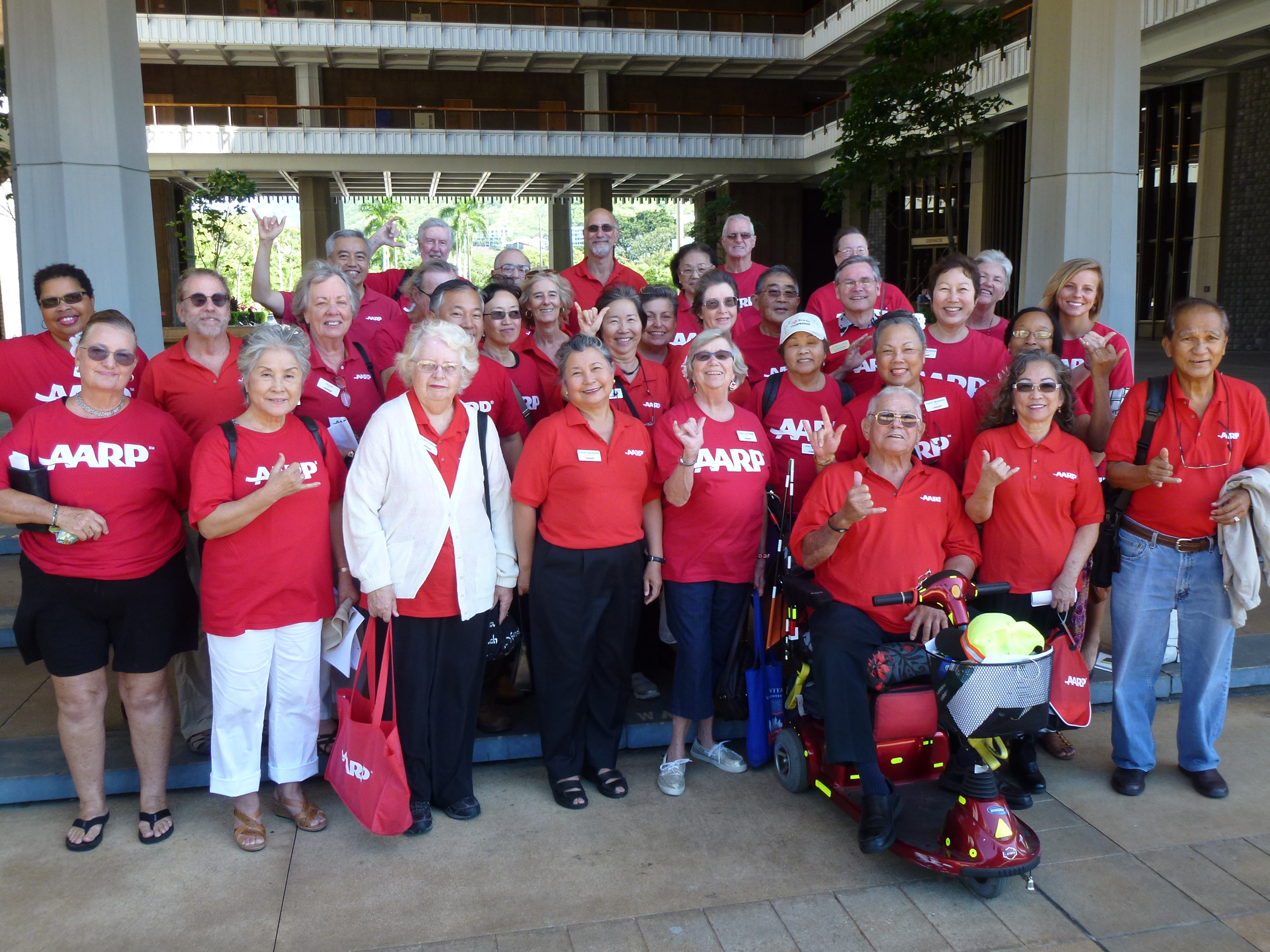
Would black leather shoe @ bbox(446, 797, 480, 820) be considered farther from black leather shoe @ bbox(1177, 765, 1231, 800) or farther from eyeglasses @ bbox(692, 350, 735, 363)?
black leather shoe @ bbox(1177, 765, 1231, 800)

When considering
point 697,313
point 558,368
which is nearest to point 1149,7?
point 697,313

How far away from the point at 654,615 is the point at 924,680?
1.47 metres

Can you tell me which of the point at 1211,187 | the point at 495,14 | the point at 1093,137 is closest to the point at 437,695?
the point at 1093,137

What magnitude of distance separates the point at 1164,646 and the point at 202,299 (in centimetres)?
396

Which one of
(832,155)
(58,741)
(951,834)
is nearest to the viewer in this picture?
(951,834)

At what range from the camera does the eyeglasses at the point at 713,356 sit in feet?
12.0

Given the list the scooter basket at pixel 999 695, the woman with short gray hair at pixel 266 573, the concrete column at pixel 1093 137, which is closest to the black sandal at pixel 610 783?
the woman with short gray hair at pixel 266 573

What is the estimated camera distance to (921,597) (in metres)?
3.20

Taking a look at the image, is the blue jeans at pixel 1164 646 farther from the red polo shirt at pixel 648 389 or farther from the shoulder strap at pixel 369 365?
the shoulder strap at pixel 369 365

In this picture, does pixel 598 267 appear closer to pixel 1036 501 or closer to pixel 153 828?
pixel 1036 501

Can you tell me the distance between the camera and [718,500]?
368 centimetres

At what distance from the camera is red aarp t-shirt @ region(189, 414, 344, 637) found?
3.19m

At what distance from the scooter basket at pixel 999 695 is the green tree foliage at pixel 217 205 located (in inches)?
879

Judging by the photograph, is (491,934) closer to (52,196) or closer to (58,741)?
(58,741)
